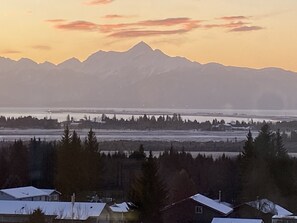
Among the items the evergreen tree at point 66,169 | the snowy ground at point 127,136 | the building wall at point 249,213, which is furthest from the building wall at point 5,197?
the snowy ground at point 127,136

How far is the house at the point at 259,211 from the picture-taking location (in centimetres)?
2916

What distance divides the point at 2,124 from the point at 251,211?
7657 centimetres

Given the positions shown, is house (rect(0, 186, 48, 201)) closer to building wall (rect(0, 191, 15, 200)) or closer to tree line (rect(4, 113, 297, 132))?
building wall (rect(0, 191, 15, 200))

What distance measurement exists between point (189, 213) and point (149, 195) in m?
2.86

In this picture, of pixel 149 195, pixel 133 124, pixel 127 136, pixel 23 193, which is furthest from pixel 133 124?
pixel 149 195

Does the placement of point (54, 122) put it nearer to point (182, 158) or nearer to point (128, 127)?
point (128, 127)

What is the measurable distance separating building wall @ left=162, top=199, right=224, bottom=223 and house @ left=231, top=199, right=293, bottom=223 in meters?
1.41

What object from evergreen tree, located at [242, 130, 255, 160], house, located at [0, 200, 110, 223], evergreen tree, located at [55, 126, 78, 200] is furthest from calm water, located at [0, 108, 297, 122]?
house, located at [0, 200, 110, 223]

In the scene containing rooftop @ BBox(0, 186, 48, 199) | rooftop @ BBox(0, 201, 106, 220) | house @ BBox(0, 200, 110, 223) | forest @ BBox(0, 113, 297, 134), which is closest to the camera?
house @ BBox(0, 200, 110, 223)

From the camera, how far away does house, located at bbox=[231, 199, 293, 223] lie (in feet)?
95.7

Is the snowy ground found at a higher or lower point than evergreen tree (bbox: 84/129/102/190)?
higher

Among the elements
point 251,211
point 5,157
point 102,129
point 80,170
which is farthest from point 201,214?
point 102,129

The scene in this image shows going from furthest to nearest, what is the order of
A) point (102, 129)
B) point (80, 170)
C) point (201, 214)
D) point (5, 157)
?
point (102, 129) → point (5, 157) → point (80, 170) → point (201, 214)

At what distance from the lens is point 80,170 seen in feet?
124
